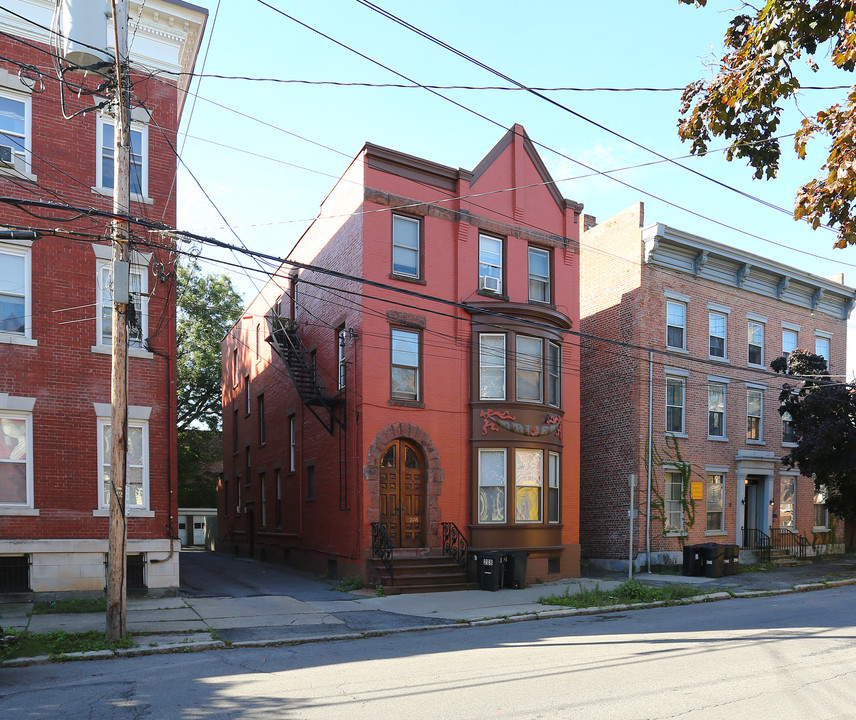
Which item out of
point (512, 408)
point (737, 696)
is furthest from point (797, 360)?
point (737, 696)

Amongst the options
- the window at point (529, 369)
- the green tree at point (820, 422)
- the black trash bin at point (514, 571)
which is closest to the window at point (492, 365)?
the window at point (529, 369)

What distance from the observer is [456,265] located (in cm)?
2123

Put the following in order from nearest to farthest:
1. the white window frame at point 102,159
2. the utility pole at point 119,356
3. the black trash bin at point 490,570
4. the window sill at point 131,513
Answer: the utility pole at point 119,356 → the window sill at point 131,513 → the white window frame at point 102,159 → the black trash bin at point 490,570

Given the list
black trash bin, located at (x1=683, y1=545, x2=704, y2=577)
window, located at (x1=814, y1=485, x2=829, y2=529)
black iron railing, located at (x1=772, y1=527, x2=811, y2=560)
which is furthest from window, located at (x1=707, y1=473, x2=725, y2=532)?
window, located at (x1=814, y1=485, x2=829, y2=529)

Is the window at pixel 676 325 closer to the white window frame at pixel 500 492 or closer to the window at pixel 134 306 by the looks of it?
the white window frame at pixel 500 492

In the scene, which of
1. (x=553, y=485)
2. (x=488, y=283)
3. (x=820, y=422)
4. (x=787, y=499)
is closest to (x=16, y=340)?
(x=488, y=283)

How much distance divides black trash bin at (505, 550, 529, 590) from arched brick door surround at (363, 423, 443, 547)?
1.92 metres

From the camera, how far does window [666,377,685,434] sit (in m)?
25.5

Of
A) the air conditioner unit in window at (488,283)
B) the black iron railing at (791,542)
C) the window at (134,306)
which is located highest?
the air conditioner unit in window at (488,283)

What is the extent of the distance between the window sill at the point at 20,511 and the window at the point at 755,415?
76.4 ft

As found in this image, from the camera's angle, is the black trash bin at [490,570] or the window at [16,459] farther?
the black trash bin at [490,570]

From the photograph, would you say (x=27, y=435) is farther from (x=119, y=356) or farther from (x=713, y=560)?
(x=713, y=560)

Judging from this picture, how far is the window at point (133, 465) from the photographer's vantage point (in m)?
16.3

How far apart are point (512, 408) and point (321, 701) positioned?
13.6 metres
